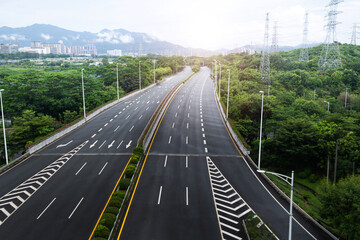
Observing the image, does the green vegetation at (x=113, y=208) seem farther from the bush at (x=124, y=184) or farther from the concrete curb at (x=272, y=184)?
the concrete curb at (x=272, y=184)

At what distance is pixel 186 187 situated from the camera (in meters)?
25.8

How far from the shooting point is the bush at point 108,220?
1863cm

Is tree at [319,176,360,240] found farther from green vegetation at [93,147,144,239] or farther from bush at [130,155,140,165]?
bush at [130,155,140,165]

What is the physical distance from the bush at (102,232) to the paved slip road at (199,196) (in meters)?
1.20

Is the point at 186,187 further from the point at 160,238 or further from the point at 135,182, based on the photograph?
the point at 160,238

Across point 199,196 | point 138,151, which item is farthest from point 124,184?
point 138,151

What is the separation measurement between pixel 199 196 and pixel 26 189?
1530 cm

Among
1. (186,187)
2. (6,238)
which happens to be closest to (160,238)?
(186,187)

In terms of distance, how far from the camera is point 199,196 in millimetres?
24188

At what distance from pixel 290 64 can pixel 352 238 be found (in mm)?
89423

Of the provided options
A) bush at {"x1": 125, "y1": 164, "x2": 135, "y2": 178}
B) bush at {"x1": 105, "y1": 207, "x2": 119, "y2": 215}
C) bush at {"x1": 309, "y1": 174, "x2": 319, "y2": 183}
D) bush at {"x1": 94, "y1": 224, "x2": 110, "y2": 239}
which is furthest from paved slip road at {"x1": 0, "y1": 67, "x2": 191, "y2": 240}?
bush at {"x1": 309, "y1": 174, "x2": 319, "y2": 183}

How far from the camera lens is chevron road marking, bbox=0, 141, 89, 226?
2166 cm

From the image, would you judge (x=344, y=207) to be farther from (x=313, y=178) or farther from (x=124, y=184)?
(x=313, y=178)

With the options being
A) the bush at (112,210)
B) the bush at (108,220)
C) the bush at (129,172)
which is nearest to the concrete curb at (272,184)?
the bush at (129,172)
